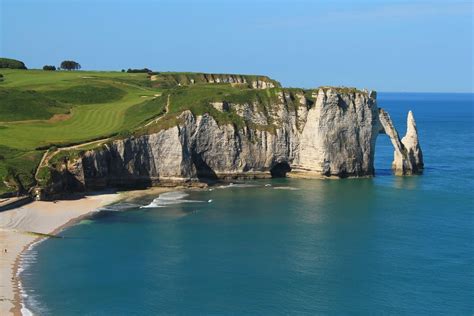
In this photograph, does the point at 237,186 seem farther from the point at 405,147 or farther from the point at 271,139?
the point at 405,147

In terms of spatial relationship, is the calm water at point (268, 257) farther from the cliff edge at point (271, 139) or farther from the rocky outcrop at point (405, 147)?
the rocky outcrop at point (405, 147)

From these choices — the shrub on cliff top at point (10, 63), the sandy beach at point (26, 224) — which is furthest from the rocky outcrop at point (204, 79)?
the sandy beach at point (26, 224)

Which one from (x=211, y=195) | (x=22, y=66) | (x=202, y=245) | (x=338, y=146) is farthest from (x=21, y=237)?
(x=22, y=66)

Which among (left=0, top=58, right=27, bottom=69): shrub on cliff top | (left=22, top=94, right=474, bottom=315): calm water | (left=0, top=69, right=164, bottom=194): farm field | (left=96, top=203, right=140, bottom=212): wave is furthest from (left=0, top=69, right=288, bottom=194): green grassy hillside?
(left=0, top=58, right=27, bottom=69): shrub on cliff top

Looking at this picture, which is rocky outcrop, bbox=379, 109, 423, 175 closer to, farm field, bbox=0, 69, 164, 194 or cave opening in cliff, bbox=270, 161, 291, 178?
cave opening in cliff, bbox=270, 161, 291, 178

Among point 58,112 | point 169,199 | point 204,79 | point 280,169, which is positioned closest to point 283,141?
point 280,169

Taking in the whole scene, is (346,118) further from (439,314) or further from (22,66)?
(22,66)
